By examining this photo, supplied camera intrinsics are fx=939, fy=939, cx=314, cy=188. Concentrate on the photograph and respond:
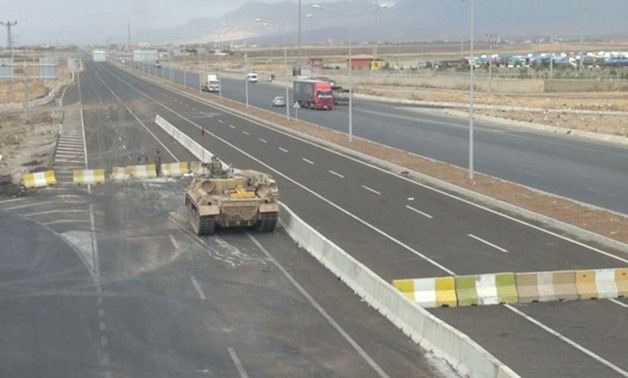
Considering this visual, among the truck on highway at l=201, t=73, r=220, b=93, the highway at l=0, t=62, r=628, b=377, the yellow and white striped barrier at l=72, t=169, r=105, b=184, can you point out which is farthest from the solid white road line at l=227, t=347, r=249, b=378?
the truck on highway at l=201, t=73, r=220, b=93

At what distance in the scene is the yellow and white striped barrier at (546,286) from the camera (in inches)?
826

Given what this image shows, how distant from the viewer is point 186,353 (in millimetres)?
17031

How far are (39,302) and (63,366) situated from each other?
5.38 metres

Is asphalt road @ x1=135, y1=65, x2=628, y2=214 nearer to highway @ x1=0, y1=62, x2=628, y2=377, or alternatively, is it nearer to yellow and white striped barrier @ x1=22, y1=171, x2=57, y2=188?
highway @ x1=0, y1=62, x2=628, y2=377

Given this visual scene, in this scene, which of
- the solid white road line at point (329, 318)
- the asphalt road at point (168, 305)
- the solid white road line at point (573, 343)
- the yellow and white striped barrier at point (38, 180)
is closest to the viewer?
the solid white road line at point (573, 343)

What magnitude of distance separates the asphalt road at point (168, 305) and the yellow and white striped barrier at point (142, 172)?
7.80 metres

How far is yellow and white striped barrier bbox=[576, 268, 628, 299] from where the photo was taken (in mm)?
21328

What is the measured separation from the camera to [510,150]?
55188 mm

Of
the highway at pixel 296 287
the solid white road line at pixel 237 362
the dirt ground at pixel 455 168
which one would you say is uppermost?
the solid white road line at pixel 237 362

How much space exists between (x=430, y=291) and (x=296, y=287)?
3.54 meters

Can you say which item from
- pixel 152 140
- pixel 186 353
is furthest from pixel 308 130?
pixel 186 353

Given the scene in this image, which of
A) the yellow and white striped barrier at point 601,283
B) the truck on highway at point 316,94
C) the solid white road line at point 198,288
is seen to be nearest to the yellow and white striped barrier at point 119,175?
the solid white road line at point 198,288

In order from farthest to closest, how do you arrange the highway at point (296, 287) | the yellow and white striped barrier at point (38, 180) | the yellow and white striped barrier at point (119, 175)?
the yellow and white striped barrier at point (119, 175) → the yellow and white striped barrier at point (38, 180) → the highway at point (296, 287)

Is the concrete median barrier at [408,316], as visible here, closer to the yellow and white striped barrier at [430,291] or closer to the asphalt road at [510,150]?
the yellow and white striped barrier at [430,291]
